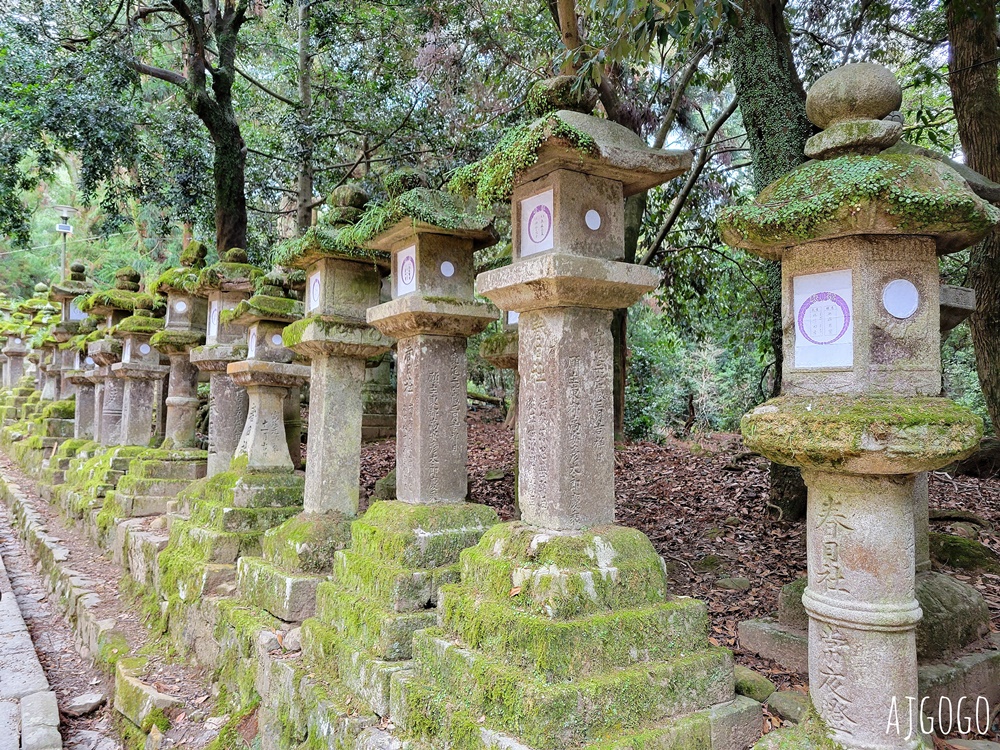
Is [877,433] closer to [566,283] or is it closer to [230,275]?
[566,283]

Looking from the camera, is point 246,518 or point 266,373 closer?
point 246,518

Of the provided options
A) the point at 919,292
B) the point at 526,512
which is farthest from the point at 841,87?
the point at 526,512

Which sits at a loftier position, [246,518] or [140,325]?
[140,325]

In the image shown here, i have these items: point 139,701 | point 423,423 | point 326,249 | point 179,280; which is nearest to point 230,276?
point 179,280

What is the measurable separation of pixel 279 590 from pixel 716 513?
4.24m

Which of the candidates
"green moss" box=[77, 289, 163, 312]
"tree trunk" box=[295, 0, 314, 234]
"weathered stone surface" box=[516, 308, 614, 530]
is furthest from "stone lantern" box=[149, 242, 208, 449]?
"weathered stone surface" box=[516, 308, 614, 530]

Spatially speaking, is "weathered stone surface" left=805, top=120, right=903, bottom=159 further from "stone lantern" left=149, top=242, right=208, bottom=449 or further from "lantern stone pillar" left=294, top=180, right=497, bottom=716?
"stone lantern" left=149, top=242, right=208, bottom=449

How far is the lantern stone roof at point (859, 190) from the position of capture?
A: 2348 millimetres

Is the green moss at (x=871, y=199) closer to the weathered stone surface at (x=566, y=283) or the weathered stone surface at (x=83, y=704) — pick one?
the weathered stone surface at (x=566, y=283)

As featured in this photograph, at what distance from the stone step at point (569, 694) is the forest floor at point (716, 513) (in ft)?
1.51

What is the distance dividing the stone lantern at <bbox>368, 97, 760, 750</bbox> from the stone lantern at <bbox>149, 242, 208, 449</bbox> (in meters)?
5.23

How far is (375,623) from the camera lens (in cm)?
340

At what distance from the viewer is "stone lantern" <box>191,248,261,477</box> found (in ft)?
20.7

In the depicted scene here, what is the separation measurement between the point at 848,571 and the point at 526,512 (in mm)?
1336
